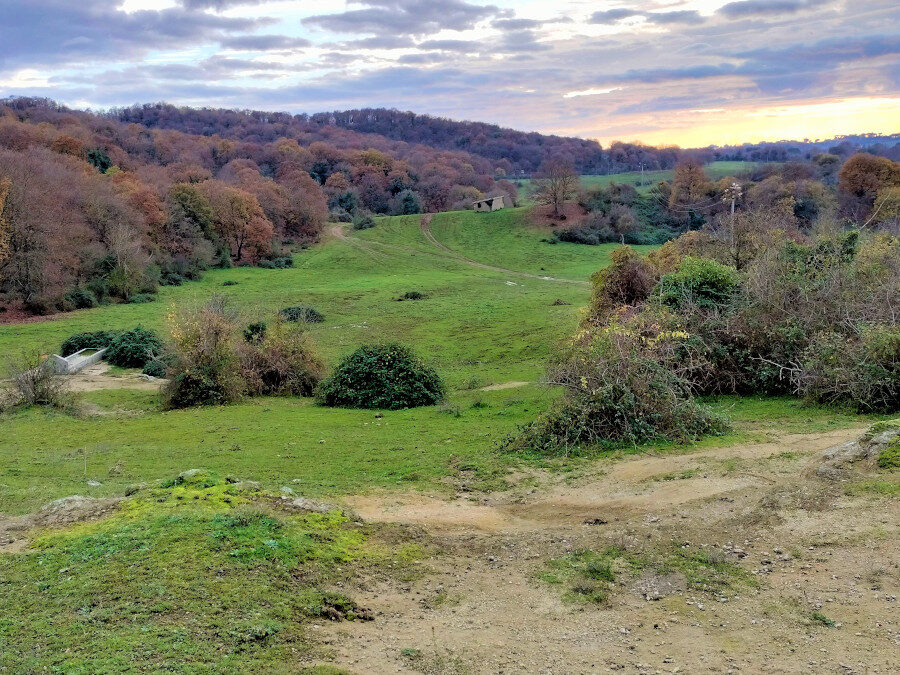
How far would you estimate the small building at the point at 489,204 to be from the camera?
9950cm

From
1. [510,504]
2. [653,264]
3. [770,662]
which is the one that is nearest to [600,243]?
[653,264]

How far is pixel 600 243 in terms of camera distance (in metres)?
83.0

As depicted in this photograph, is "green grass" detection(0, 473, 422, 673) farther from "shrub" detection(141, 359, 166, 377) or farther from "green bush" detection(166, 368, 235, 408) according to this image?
"shrub" detection(141, 359, 166, 377)

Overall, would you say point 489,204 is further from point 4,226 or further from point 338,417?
point 338,417

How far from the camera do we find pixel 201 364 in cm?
2612

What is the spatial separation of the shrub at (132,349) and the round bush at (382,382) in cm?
1292

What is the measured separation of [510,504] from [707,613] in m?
5.09

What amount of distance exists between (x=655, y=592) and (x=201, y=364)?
2063cm

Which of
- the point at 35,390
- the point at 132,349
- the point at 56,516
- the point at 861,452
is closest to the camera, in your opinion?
the point at 56,516

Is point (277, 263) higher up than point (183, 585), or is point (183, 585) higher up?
point (277, 263)

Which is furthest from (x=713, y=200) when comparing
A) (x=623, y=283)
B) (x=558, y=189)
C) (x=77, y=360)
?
(x=77, y=360)

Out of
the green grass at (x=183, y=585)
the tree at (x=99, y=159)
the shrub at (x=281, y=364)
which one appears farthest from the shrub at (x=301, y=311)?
the tree at (x=99, y=159)

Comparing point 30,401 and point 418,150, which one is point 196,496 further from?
point 418,150

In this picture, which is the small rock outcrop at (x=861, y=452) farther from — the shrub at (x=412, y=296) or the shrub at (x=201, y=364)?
the shrub at (x=412, y=296)
